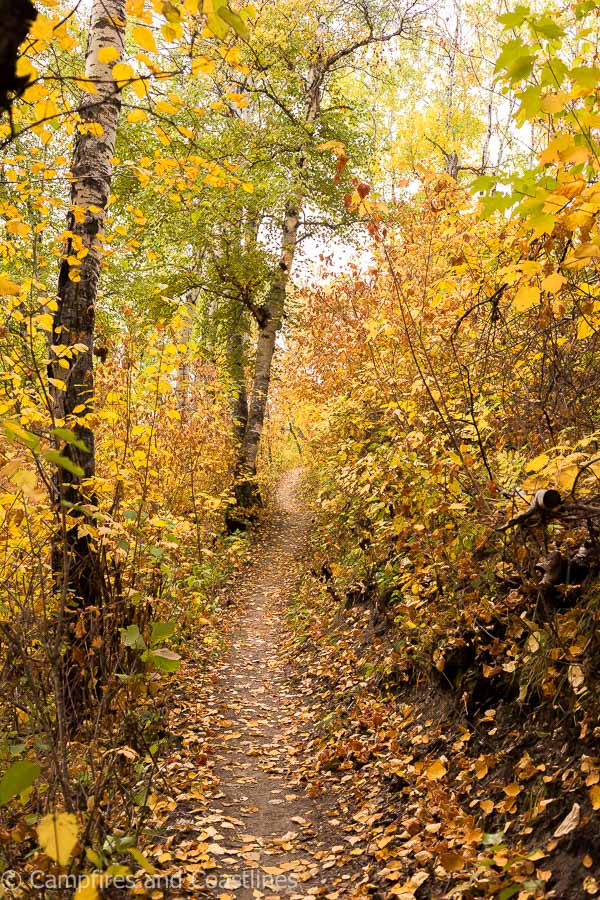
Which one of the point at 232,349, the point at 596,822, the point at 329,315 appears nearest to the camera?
the point at 596,822

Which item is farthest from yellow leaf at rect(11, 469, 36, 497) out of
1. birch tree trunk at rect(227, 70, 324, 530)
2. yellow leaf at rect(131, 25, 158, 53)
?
birch tree trunk at rect(227, 70, 324, 530)

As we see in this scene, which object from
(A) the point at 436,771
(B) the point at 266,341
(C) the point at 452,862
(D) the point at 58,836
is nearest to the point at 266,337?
(B) the point at 266,341

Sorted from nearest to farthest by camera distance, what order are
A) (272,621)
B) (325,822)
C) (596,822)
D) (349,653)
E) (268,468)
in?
(596,822) < (325,822) < (349,653) < (272,621) < (268,468)

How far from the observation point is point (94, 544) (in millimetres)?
4547

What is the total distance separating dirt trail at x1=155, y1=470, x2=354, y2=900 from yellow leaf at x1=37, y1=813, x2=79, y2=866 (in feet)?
5.09

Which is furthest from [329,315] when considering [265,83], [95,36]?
[95,36]

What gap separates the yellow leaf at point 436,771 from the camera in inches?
134

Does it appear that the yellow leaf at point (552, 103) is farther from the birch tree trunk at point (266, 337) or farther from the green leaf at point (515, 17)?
the birch tree trunk at point (266, 337)

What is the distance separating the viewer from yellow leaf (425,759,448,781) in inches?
134

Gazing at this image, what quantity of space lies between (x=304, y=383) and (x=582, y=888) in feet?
41.5

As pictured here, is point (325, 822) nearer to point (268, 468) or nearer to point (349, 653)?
point (349, 653)

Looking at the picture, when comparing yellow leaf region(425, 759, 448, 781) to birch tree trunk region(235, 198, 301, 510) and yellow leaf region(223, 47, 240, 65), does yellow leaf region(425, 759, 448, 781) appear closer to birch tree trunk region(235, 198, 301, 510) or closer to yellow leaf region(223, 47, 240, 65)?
yellow leaf region(223, 47, 240, 65)

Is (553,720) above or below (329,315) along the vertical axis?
below

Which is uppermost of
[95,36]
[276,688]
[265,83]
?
[265,83]
